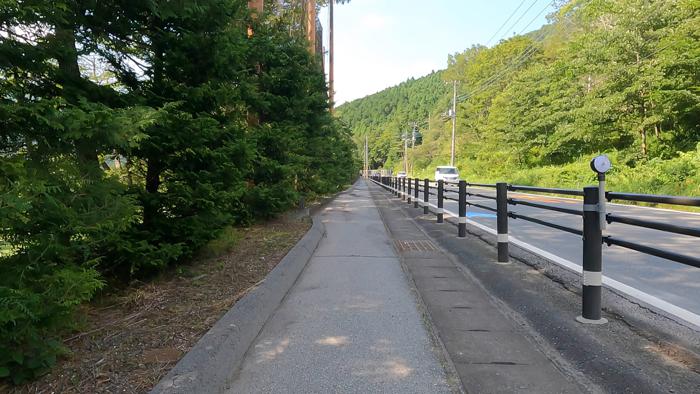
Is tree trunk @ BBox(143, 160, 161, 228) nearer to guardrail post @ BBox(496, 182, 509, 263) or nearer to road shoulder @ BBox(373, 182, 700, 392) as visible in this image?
road shoulder @ BBox(373, 182, 700, 392)

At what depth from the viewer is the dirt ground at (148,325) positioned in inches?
105

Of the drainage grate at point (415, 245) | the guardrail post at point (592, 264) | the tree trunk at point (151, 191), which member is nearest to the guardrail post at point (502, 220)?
the drainage grate at point (415, 245)

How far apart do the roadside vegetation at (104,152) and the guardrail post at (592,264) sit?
140 inches

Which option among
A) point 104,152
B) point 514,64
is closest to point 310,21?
point 104,152

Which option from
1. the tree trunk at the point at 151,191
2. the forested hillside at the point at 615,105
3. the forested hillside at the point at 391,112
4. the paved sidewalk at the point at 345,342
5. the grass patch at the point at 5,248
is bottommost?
the paved sidewalk at the point at 345,342

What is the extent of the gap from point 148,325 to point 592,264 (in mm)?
3723

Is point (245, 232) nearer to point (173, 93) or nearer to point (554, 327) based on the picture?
point (173, 93)

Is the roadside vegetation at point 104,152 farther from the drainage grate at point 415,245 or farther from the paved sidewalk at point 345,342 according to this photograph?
the drainage grate at point 415,245

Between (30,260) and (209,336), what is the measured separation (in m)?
1.20

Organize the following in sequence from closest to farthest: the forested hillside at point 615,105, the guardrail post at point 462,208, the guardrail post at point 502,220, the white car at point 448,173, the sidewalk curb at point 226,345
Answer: the sidewalk curb at point 226,345
the guardrail post at point 502,220
the guardrail post at point 462,208
the forested hillside at point 615,105
the white car at point 448,173

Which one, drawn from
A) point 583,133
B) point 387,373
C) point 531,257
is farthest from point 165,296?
point 583,133

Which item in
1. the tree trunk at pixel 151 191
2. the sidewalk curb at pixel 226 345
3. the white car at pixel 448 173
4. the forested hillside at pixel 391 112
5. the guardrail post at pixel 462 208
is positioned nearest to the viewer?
the sidewalk curb at pixel 226 345

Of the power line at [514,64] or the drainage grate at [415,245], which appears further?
the power line at [514,64]

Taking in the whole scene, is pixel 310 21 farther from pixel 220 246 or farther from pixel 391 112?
pixel 391 112
